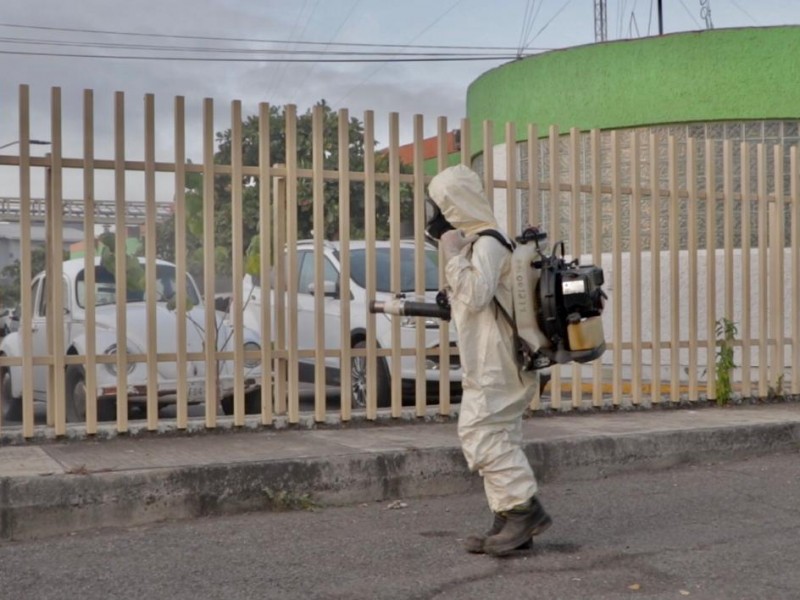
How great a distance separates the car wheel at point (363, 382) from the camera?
834cm

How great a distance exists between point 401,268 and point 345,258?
1044 millimetres

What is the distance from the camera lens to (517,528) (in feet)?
16.6

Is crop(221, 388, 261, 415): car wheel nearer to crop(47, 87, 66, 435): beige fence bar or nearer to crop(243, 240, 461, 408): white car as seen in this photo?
crop(243, 240, 461, 408): white car

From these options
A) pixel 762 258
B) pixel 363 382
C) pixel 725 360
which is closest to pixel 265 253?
pixel 363 382

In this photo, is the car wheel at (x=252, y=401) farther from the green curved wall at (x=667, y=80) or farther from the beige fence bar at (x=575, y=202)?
the green curved wall at (x=667, y=80)

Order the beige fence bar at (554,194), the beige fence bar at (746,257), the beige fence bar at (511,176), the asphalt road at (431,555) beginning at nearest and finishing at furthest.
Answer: the asphalt road at (431,555) < the beige fence bar at (511,176) < the beige fence bar at (554,194) < the beige fence bar at (746,257)

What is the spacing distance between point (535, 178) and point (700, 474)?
2.43 m

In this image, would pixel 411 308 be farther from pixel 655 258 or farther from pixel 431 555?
pixel 655 258

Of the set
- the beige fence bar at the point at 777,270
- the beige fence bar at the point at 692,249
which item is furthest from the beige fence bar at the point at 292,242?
the beige fence bar at the point at 777,270

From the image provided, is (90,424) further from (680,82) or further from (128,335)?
(680,82)

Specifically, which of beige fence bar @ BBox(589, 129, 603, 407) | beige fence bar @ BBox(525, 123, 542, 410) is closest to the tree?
beige fence bar @ BBox(525, 123, 542, 410)

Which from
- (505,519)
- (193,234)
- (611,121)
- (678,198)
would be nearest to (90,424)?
(193,234)

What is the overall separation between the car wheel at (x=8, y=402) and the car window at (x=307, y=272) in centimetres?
204

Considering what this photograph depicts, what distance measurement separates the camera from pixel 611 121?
52.7ft
